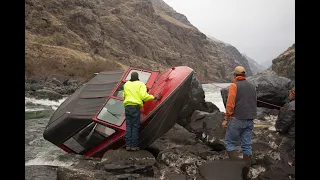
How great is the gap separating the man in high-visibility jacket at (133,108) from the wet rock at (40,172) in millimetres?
2282

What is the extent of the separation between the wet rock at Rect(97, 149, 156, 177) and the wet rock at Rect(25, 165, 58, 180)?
1747 mm

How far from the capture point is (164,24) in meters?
163

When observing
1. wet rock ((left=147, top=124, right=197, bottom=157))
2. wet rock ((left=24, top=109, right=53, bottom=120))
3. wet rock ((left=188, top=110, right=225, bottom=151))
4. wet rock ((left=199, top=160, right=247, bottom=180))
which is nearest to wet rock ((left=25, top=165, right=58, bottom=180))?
wet rock ((left=147, top=124, right=197, bottom=157))

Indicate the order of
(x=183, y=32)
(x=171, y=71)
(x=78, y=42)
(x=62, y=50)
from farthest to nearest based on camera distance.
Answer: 1. (x=183, y=32)
2. (x=78, y=42)
3. (x=62, y=50)
4. (x=171, y=71)

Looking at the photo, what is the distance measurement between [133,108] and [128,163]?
1435mm

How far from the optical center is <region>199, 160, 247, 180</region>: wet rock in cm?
553

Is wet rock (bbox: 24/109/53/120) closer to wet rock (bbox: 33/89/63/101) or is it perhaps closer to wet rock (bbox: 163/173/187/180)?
wet rock (bbox: 33/89/63/101)

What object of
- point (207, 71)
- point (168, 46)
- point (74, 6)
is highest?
point (74, 6)

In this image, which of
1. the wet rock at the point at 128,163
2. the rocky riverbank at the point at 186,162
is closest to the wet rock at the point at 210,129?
the rocky riverbank at the point at 186,162

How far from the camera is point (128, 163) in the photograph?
6949 mm

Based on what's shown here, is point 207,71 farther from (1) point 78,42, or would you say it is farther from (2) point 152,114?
(2) point 152,114
